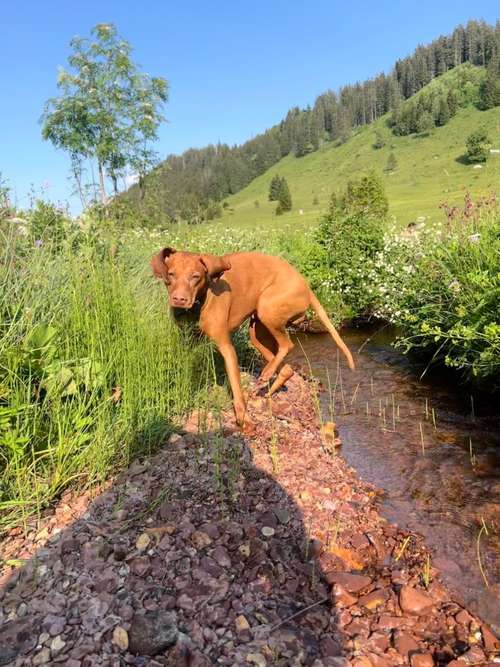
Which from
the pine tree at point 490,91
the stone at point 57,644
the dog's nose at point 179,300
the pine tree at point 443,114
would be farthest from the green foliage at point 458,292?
the pine tree at point 490,91

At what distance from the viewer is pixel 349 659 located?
2.17m

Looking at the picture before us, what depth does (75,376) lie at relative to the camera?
11.6 ft

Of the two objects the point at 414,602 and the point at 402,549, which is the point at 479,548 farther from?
the point at 414,602

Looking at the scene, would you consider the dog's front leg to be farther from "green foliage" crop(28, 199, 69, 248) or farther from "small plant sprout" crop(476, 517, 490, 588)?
"green foliage" crop(28, 199, 69, 248)

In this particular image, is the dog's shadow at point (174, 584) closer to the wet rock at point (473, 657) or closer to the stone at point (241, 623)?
the stone at point (241, 623)

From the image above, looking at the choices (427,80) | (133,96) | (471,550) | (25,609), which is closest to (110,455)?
(25,609)

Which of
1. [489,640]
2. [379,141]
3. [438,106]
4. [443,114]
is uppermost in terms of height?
[438,106]

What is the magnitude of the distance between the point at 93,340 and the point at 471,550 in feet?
10.6

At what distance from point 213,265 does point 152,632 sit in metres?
2.79

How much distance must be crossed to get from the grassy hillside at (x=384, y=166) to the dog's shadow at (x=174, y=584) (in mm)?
35865

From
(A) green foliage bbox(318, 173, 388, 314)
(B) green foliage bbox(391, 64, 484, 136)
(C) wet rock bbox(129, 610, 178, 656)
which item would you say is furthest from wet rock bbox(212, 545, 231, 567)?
(B) green foliage bbox(391, 64, 484, 136)

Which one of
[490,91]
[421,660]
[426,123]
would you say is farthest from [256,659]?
[490,91]

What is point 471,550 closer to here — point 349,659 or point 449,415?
point 349,659

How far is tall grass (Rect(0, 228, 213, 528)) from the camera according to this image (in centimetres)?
307
